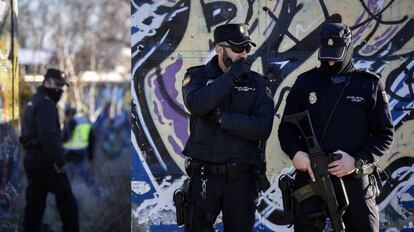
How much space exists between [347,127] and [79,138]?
8530 mm

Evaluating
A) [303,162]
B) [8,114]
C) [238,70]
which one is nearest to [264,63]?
[238,70]

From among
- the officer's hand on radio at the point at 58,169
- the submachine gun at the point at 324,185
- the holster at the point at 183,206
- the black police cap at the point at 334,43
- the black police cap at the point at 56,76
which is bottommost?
the officer's hand on radio at the point at 58,169

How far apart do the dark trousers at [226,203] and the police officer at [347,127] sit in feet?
1.13

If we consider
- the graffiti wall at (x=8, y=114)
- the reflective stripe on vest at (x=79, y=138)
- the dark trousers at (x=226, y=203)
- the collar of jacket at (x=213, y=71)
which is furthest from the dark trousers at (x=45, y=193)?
the reflective stripe on vest at (x=79, y=138)

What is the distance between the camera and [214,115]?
4.37 metres

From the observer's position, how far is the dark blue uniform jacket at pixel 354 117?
4.36 metres

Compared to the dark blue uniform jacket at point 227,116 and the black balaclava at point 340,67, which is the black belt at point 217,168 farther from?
the black balaclava at point 340,67

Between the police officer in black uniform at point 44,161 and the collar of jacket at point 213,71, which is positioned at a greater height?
the collar of jacket at point 213,71

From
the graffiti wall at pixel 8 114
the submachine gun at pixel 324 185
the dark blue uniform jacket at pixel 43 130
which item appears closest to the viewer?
the submachine gun at pixel 324 185

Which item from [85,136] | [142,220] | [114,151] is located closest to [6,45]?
[142,220]

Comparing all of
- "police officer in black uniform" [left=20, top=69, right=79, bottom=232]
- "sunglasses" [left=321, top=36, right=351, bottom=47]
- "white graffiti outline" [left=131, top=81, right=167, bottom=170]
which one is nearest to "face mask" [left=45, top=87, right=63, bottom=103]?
"police officer in black uniform" [left=20, top=69, right=79, bottom=232]

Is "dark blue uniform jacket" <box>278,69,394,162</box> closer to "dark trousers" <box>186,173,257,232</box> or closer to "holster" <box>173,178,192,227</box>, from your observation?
"dark trousers" <box>186,173,257,232</box>

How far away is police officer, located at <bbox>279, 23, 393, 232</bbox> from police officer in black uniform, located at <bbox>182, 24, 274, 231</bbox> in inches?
12.1

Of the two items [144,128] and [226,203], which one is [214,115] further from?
[144,128]
